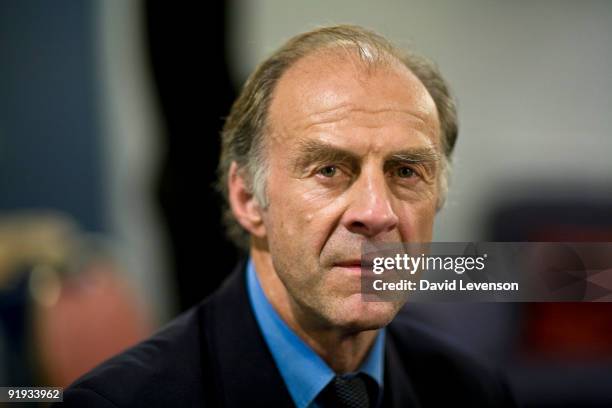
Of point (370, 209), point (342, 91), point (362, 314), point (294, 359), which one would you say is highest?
point (342, 91)

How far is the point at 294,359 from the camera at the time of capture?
1162 millimetres

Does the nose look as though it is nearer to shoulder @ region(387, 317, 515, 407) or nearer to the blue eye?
the blue eye

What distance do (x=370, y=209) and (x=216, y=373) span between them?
0.34 m

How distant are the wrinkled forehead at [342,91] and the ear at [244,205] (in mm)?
139

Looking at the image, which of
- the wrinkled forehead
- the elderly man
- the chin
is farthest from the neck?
the wrinkled forehead

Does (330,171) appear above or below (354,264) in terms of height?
above

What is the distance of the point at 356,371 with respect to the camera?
47.7 inches

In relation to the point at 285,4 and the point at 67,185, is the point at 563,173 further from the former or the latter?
the point at 67,185

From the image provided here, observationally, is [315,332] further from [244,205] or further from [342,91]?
[342,91]

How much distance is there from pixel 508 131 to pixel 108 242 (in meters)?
1.72

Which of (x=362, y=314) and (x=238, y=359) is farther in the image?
(x=238, y=359)

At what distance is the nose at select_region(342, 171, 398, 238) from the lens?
98 centimetres

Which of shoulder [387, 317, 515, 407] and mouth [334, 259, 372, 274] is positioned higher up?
mouth [334, 259, 372, 274]

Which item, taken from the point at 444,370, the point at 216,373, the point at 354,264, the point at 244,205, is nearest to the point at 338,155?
the point at 354,264
